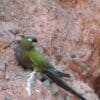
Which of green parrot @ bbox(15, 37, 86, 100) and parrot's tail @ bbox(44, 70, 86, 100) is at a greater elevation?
green parrot @ bbox(15, 37, 86, 100)

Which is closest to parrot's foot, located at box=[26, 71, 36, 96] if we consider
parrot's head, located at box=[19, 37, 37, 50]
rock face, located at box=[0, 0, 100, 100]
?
rock face, located at box=[0, 0, 100, 100]

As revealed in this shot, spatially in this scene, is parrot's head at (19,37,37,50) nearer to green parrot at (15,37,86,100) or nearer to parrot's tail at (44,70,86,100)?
green parrot at (15,37,86,100)

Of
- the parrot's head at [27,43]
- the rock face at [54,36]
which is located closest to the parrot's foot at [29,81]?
the rock face at [54,36]

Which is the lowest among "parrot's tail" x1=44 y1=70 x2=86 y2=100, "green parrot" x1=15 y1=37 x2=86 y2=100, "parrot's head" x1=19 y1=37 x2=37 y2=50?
"parrot's tail" x1=44 y1=70 x2=86 y2=100

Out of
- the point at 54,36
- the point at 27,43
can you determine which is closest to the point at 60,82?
the point at 27,43

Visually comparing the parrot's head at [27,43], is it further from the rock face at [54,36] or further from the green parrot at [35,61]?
the rock face at [54,36]

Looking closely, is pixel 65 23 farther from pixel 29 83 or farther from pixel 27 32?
pixel 29 83

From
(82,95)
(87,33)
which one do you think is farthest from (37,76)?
(87,33)
